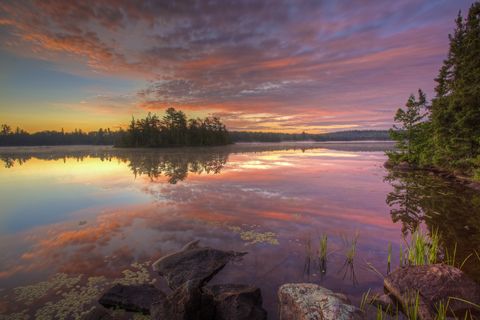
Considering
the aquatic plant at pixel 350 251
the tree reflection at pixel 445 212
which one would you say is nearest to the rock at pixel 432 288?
the aquatic plant at pixel 350 251

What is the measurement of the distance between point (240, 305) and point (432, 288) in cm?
415

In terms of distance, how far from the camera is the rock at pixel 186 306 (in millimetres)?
4094

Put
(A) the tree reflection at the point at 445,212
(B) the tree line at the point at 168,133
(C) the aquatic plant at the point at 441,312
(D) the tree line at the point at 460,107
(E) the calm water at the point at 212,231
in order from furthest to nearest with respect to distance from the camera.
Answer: (B) the tree line at the point at 168,133 → (D) the tree line at the point at 460,107 → (A) the tree reflection at the point at 445,212 → (E) the calm water at the point at 212,231 → (C) the aquatic plant at the point at 441,312

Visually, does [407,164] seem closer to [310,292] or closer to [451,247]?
[451,247]

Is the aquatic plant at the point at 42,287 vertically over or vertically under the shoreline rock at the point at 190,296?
under

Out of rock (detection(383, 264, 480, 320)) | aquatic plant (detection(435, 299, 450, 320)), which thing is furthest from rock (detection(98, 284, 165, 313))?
rock (detection(383, 264, 480, 320))

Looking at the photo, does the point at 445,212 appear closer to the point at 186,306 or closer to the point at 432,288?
the point at 432,288

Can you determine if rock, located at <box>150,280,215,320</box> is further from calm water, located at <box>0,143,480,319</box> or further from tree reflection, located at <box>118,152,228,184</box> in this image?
tree reflection, located at <box>118,152,228,184</box>

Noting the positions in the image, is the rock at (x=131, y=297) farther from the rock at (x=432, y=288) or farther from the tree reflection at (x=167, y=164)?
the tree reflection at (x=167, y=164)

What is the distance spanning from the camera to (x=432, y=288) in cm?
510

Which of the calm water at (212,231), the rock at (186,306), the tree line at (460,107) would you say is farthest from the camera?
the tree line at (460,107)

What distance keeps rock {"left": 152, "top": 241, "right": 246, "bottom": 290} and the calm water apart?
0.31 metres

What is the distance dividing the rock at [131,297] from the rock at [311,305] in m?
2.62

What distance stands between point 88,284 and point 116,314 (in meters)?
1.73
